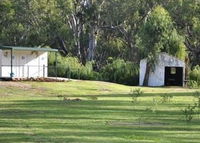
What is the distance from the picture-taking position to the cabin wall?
53.8 metres

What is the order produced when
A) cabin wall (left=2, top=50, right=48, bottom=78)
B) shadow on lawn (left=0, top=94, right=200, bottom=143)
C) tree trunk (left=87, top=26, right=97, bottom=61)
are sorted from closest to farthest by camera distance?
shadow on lawn (left=0, top=94, right=200, bottom=143), cabin wall (left=2, top=50, right=48, bottom=78), tree trunk (left=87, top=26, right=97, bottom=61)

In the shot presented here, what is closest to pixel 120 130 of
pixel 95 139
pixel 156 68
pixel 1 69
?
pixel 95 139

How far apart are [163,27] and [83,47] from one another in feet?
68.2

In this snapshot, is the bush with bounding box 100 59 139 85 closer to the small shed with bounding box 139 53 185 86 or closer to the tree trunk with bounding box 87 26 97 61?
the small shed with bounding box 139 53 185 86

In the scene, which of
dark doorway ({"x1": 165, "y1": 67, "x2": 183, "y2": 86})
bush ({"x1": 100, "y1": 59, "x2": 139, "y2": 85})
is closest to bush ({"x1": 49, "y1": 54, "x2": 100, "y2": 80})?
bush ({"x1": 100, "y1": 59, "x2": 139, "y2": 85})

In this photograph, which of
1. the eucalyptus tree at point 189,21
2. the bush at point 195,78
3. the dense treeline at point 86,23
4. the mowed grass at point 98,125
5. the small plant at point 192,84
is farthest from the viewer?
the dense treeline at point 86,23

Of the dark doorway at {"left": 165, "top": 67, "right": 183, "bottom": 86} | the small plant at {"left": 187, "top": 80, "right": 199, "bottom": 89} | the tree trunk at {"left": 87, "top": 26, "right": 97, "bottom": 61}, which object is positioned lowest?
the small plant at {"left": 187, "top": 80, "right": 199, "bottom": 89}

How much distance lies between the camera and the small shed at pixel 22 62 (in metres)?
53.5

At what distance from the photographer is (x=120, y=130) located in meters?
17.3

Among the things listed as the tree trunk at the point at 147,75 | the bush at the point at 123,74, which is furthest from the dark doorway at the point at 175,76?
the bush at the point at 123,74

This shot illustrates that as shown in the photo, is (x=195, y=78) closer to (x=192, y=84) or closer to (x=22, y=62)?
(x=192, y=84)

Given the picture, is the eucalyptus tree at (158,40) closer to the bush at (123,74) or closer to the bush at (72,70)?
the bush at (123,74)

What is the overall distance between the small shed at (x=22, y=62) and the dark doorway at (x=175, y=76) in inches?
542

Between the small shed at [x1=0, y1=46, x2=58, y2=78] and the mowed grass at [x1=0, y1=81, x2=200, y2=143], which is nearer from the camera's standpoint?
the mowed grass at [x1=0, y1=81, x2=200, y2=143]
